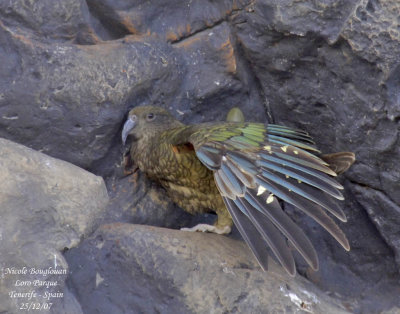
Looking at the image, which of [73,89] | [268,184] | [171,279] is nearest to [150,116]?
[73,89]

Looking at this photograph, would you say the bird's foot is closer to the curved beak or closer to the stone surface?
the stone surface

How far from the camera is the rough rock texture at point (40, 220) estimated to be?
10.7ft

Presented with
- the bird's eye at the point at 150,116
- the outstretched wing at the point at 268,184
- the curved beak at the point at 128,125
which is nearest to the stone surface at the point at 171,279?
the outstretched wing at the point at 268,184

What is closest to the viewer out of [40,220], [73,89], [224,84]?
[40,220]

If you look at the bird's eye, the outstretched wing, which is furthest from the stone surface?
the bird's eye

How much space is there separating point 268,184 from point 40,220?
48.0 inches

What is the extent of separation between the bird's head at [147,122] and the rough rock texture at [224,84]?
0.32 feet

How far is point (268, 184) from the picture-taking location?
3777mm

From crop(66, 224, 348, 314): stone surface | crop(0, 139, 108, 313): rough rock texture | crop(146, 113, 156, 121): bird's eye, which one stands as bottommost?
crop(66, 224, 348, 314): stone surface

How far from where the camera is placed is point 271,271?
3.96 metres

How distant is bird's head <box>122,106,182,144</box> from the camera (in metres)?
4.48

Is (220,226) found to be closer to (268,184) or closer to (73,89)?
(268,184)

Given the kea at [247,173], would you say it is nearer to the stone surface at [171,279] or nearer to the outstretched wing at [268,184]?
the outstretched wing at [268,184]

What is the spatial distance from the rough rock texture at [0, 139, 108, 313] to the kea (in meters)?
0.74
